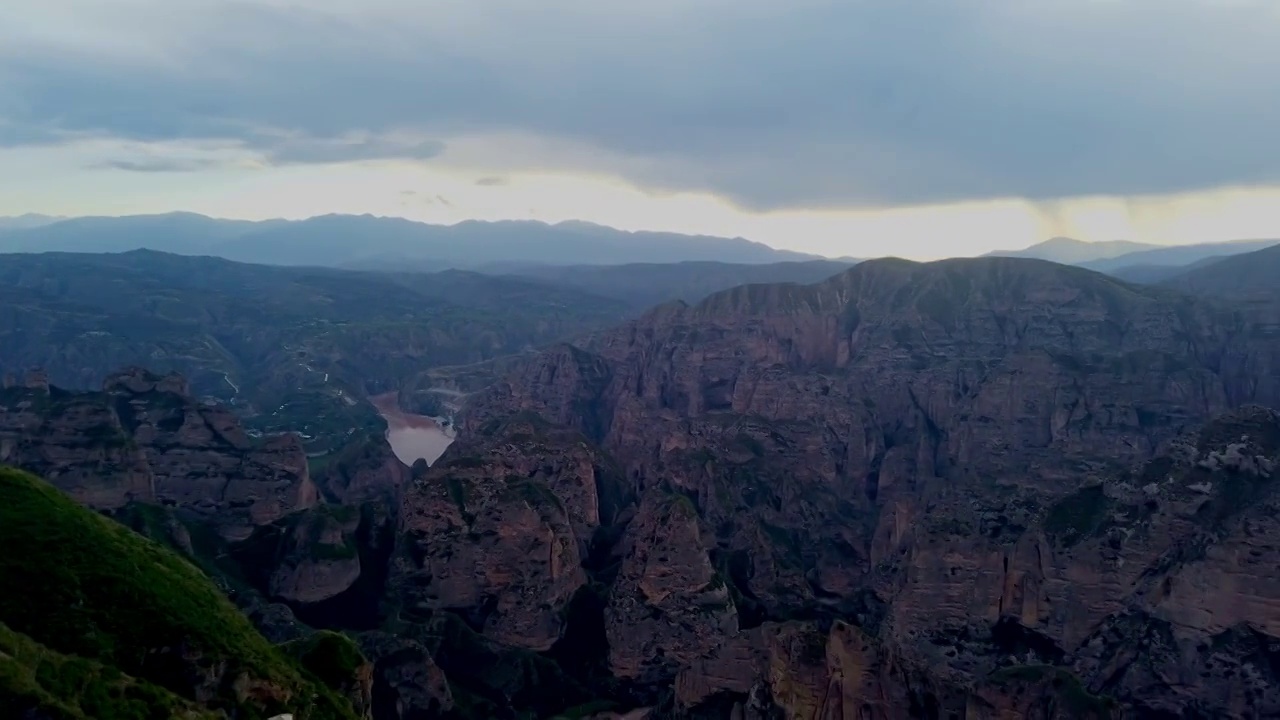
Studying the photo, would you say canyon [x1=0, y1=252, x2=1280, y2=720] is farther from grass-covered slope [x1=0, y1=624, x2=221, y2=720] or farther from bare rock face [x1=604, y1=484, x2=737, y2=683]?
grass-covered slope [x1=0, y1=624, x2=221, y2=720]

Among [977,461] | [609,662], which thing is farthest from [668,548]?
[977,461]

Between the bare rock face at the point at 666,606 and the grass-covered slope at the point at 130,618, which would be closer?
the grass-covered slope at the point at 130,618

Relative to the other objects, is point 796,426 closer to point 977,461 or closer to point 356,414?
point 977,461

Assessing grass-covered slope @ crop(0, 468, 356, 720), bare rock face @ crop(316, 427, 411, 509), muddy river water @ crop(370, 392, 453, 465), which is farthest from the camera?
muddy river water @ crop(370, 392, 453, 465)

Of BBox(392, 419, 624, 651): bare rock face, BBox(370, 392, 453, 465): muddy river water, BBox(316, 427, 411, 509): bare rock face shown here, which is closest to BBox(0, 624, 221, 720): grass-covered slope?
BBox(392, 419, 624, 651): bare rock face

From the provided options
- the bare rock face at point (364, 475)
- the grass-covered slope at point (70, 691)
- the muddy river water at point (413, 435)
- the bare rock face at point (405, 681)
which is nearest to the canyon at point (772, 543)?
the bare rock face at point (405, 681)

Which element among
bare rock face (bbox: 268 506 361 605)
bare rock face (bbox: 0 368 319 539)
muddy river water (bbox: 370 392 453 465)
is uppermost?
bare rock face (bbox: 0 368 319 539)

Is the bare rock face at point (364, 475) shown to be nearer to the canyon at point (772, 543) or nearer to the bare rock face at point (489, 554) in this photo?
the canyon at point (772, 543)
